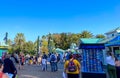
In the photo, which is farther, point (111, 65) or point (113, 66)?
point (111, 65)

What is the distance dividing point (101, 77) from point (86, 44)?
2.44m

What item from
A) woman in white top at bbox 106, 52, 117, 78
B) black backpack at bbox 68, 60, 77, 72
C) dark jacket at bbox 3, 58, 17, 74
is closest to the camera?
black backpack at bbox 68, 60, 77, 72

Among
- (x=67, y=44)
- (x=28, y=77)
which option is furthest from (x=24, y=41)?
(x=28, y=77)

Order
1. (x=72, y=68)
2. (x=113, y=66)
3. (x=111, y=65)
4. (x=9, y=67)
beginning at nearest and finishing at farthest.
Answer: (x=72, y=68), (x=9, y=67), (x=113, y=66), (x=111, y=65)

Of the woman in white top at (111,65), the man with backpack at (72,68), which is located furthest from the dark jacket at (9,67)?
the woman in white top at (111,65)

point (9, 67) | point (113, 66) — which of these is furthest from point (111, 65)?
point (9, 67)

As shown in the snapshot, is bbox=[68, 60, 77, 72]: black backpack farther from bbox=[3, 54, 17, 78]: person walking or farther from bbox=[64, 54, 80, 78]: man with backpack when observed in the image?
bbox=[3, 54, 17, 78]: person walking

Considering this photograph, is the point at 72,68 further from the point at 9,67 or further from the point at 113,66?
the point at 113,66

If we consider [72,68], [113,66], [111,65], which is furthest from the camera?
[111,65]

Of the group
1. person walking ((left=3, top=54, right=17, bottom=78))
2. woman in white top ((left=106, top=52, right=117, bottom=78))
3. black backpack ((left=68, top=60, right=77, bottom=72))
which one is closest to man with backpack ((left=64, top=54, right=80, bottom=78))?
black backpack ((left=68, top=60, right=77, bottom=72))

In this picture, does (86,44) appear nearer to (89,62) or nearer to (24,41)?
(89,62)

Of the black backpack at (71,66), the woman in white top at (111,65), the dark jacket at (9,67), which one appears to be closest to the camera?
the black backpack at (71,66)

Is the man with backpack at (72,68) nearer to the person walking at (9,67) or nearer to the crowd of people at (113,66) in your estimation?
the person walking at (9,67)

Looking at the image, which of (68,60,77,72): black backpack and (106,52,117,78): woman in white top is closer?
(68,60,77,72): black backpack
